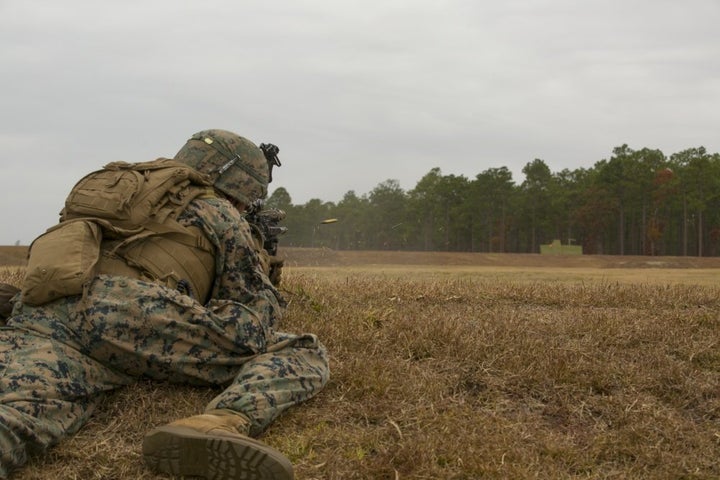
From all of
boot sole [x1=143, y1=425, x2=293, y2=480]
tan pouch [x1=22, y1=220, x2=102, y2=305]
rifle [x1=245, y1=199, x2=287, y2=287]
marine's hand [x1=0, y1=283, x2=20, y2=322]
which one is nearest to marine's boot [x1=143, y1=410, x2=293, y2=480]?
boot sole [x1=143, y1=425, x2=293, y2=480]

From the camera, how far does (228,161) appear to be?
4.64 m

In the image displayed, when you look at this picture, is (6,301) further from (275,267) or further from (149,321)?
(275,267)

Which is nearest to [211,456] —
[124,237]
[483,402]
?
[124,237]

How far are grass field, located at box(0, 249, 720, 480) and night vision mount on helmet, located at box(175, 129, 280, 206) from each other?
123 cm

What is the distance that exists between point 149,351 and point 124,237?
63cm

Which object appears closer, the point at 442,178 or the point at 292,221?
the point at 442,178

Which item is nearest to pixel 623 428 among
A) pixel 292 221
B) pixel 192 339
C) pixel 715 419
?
pixel 715 419

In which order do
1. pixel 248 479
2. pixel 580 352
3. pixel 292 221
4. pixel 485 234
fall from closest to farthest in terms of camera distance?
1. pixel 248 479
2. pixel 580 352
3. pixel 485 234
4. pixel 292 221

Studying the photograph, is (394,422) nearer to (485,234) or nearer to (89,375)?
(89,375)

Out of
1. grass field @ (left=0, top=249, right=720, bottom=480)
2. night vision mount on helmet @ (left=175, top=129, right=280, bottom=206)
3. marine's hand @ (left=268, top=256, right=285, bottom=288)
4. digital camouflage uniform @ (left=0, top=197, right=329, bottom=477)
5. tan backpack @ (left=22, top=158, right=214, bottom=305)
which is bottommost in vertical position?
grass field @ (left=0, top=249, right=720, bottom=480)

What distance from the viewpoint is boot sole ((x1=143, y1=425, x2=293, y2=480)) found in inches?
113

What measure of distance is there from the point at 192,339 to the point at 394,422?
1.12 m

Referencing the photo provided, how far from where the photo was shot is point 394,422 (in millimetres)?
3732

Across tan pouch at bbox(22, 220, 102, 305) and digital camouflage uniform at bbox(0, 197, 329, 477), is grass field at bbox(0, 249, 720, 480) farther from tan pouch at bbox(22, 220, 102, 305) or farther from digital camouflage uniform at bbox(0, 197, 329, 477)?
tan pouch at bbox(22, 220, 102, 305)
